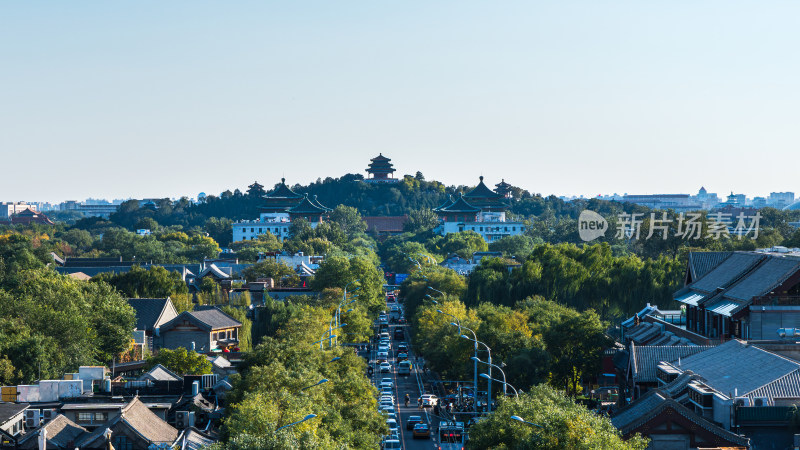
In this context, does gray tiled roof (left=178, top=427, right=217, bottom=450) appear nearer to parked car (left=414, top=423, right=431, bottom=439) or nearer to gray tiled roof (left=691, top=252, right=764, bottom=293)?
parked car (left=414, top=423, right=431, bottom=439)

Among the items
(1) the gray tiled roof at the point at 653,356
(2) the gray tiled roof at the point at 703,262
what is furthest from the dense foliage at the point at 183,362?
(2) the gray tiled roof at the point at 703,262

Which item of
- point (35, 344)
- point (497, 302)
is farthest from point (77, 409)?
point (497, 302)

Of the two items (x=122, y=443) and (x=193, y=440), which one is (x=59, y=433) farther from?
(x=193, y=440)

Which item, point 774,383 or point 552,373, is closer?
point 774,383

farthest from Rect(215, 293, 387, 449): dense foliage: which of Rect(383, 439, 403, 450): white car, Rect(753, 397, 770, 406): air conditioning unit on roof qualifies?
Rect(753, 397, 770, 406): air conditioning unit on roof

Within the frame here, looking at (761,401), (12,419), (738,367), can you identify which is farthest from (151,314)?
(761,401)

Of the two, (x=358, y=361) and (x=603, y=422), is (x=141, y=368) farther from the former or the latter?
(x=603, y=422)
